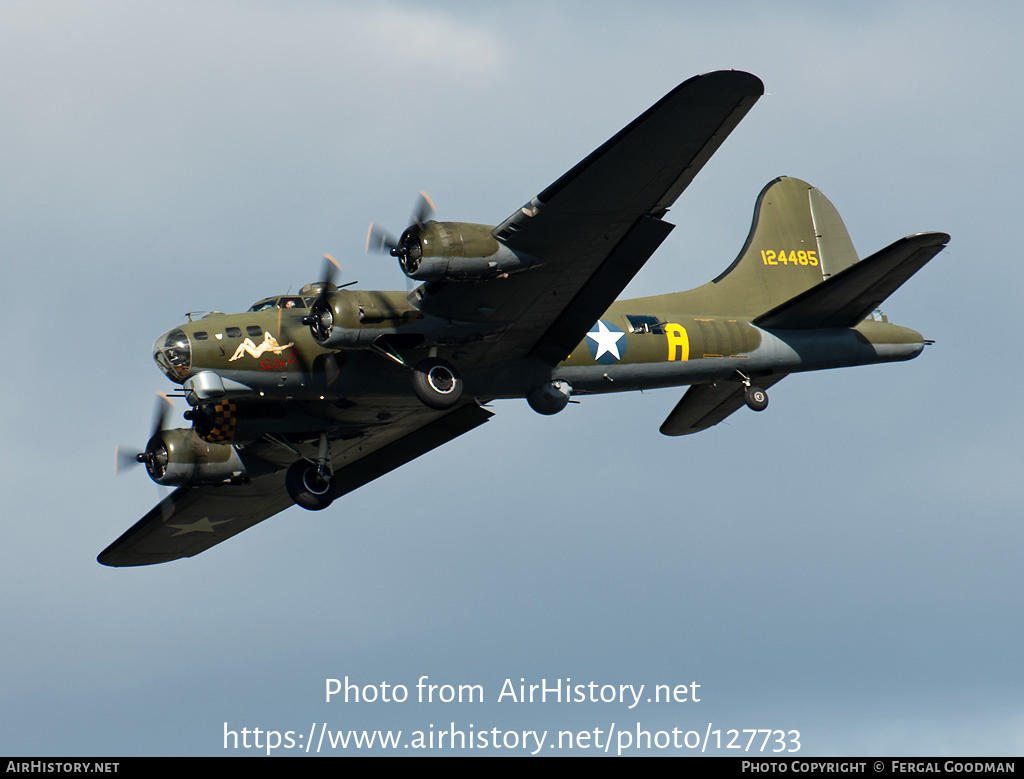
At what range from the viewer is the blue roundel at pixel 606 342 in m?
26.0

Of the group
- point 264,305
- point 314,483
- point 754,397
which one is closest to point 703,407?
point 754,397

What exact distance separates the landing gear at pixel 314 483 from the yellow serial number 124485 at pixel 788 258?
1078cm

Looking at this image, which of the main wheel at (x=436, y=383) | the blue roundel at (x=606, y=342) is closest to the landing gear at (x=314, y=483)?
the main wheel at (x=436, y=383)

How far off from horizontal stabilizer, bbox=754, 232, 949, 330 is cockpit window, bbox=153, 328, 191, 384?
38.1ft

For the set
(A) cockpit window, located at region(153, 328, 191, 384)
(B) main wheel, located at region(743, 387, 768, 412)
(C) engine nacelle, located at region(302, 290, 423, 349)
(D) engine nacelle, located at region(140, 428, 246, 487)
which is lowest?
(D) engine nacelle, located at region(140, 428, 246, 487)

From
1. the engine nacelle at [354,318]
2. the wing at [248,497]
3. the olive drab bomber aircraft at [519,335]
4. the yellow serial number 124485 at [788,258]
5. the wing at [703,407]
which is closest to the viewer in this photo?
the olive drab bomber aircraft at [519,335]

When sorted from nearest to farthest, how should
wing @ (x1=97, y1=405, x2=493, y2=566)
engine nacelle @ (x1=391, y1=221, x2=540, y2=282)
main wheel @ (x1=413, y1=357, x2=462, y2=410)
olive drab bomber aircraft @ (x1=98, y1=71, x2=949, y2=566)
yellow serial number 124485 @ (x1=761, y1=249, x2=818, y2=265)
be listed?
engine nacelle @ (x1=391, y1=221, x2=540, y2=282), olive drab bomber aircraft @ (x1=98, y1=71, x2=949, y2=566), main wheel @ (x1=413, y1=357, x2=462, y2=410), wing @ (x1=97, y1=405, x2=493, y2=566), yellow serial number 124485 @ (x1=761, y1=249, x2=818, y2=265)

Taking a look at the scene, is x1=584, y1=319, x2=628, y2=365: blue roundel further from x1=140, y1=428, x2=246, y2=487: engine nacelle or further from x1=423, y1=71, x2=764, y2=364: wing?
x1=140, y1=428, x2=246, y2=487: engine nacelle

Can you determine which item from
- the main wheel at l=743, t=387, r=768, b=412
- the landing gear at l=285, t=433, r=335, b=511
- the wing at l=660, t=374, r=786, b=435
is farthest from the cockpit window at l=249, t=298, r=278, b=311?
the main wheel at l=743, t=387, r=768, b=412

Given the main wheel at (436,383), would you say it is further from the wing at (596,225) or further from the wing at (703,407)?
the wing at (703,407)

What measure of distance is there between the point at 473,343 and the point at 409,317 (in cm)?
157

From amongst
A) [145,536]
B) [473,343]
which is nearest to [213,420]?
[473,343]

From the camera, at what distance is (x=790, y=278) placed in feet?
99.5

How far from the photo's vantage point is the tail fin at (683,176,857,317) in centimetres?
2947
